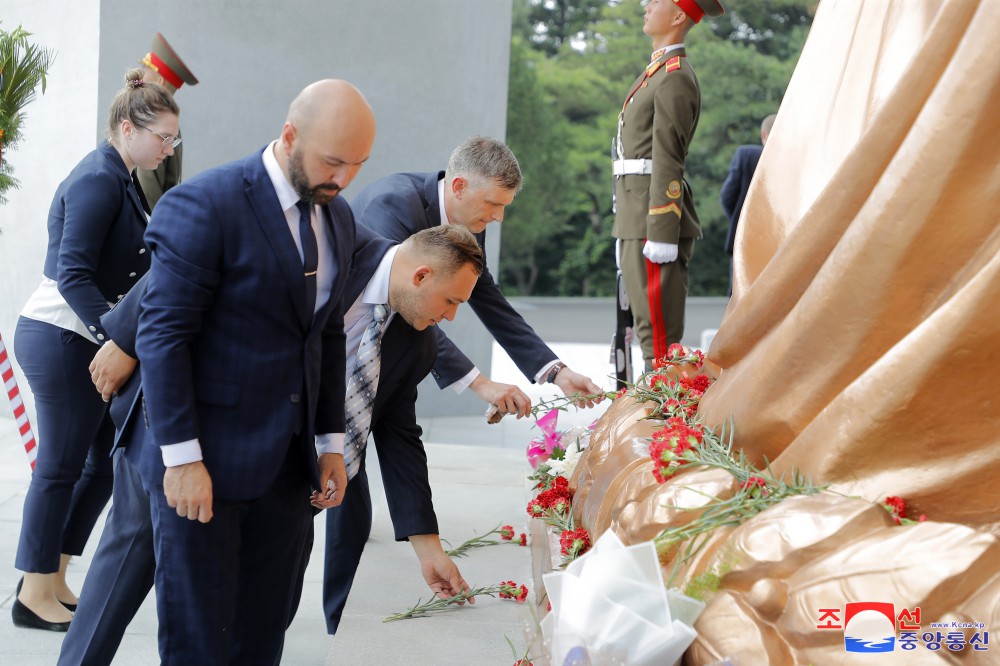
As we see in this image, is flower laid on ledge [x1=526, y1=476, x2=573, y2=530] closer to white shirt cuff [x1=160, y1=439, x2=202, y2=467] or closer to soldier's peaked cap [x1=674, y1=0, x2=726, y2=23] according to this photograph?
white shirt cuff [x1=160, y1=439, x2=202, y2=467]

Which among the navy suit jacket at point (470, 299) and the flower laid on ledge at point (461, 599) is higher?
the navy suit jacket at point (470, 299)

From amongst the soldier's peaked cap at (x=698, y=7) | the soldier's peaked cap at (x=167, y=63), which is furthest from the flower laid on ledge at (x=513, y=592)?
the soldier's peaked cap at (x=167, y=63)

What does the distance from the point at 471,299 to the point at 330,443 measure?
41.8 inches

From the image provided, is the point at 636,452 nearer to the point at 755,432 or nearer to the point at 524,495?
the point at 755,432

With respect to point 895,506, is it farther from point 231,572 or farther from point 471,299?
point 471,299

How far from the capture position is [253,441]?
229 centimetres

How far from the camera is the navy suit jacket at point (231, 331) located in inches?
84.7

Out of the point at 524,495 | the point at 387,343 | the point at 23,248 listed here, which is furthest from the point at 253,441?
the point at 23,248

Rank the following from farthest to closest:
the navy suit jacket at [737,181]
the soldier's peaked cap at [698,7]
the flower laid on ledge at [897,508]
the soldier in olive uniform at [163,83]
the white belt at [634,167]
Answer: the navy suit jacket at [737,181] → the white belt at [634,167] → the soldier's peaked cap at [698,7] → the soldier in olive uniform at [163,83] → the flower laid on ledge at [897,508]

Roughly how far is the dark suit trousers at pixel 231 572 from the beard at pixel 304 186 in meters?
0.57

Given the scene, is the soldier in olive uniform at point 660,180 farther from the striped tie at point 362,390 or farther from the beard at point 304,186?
the beard at point 304,186

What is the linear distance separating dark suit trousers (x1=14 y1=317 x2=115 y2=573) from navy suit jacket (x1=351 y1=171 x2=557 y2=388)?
3.25ft

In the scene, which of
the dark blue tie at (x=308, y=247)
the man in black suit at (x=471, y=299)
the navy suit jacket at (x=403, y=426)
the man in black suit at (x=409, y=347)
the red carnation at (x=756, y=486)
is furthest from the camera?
the man in black suit at (x=471, y=299)

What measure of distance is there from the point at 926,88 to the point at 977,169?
7.2 inches
